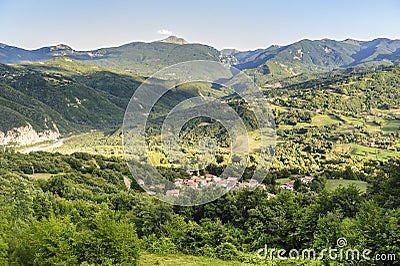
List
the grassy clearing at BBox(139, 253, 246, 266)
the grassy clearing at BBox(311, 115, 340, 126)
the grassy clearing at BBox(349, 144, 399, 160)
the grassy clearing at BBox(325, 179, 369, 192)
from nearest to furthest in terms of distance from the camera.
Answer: the grassy clearing at BBox(139, 253, 246, 266) < the grassy clearing at BBox(325, 179, 369, 192) < the grassy clearing at BBox(349, 144, 399, 160) < the grassy clearing at BBox(311, 115, 340, 126)

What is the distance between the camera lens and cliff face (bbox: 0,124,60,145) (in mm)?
171875

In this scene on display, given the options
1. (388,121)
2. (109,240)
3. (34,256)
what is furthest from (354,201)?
(388,121)

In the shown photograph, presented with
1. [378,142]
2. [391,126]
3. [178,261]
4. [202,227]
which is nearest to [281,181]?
[202,227]

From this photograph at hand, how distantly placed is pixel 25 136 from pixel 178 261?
187 m

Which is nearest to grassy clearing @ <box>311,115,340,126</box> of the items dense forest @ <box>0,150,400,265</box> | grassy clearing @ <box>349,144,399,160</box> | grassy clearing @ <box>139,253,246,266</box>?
grassy clearing @ <box>349,144,399,160</box>

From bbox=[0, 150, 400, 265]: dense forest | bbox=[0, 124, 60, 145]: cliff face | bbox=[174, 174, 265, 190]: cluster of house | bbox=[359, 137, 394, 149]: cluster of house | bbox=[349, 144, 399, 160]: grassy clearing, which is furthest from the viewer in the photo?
bbox=[0, 124, 60, 145]: cliff face

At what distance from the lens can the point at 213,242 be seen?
739 inches

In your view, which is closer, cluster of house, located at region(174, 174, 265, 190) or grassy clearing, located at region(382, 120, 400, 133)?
cluster of house, located at region(174, 174, 265, 190)

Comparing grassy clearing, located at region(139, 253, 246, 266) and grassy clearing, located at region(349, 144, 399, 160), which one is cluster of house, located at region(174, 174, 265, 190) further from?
grassy clearing, located at region(349, 144, 399, 160)

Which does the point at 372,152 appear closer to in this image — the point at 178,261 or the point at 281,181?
the point at 281,181

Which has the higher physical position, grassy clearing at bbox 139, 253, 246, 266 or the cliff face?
the cliff face

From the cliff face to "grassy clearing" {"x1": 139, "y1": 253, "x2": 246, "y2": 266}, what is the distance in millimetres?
175764

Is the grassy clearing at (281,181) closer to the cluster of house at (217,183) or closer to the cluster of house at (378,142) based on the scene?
the cluster of house at (217,183)

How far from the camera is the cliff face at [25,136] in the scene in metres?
172
